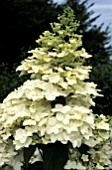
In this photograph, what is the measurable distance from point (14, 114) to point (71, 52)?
33cm

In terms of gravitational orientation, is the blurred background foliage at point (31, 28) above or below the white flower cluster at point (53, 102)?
above

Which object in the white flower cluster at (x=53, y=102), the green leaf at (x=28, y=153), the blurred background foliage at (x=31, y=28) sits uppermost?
the blurred background foliage at (x=31, y=28)

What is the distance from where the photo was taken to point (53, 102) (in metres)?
2.30

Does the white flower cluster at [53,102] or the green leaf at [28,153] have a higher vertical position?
the white flower cluster at [53,102]

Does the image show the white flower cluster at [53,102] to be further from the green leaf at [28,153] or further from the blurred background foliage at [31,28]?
the blurred background foliage at [31,28]

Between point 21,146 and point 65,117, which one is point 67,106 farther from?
point 21,146

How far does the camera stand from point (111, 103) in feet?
16.5

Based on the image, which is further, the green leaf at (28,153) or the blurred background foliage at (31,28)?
the blurred background foliage at (31,28)

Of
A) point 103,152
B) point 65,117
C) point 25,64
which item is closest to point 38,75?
point 25,64

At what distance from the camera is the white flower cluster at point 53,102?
7.24 feet

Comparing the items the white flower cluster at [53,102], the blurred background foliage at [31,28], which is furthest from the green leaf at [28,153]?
the blurred background foliage at [31,28]

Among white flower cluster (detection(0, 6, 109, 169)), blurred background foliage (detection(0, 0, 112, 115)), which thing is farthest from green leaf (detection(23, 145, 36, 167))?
blurred background foliage (detection(0, 0, 112, 115))

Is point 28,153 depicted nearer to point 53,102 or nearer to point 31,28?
point 53,102

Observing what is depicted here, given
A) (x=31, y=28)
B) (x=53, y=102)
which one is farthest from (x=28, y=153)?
(x=31, y=28)
